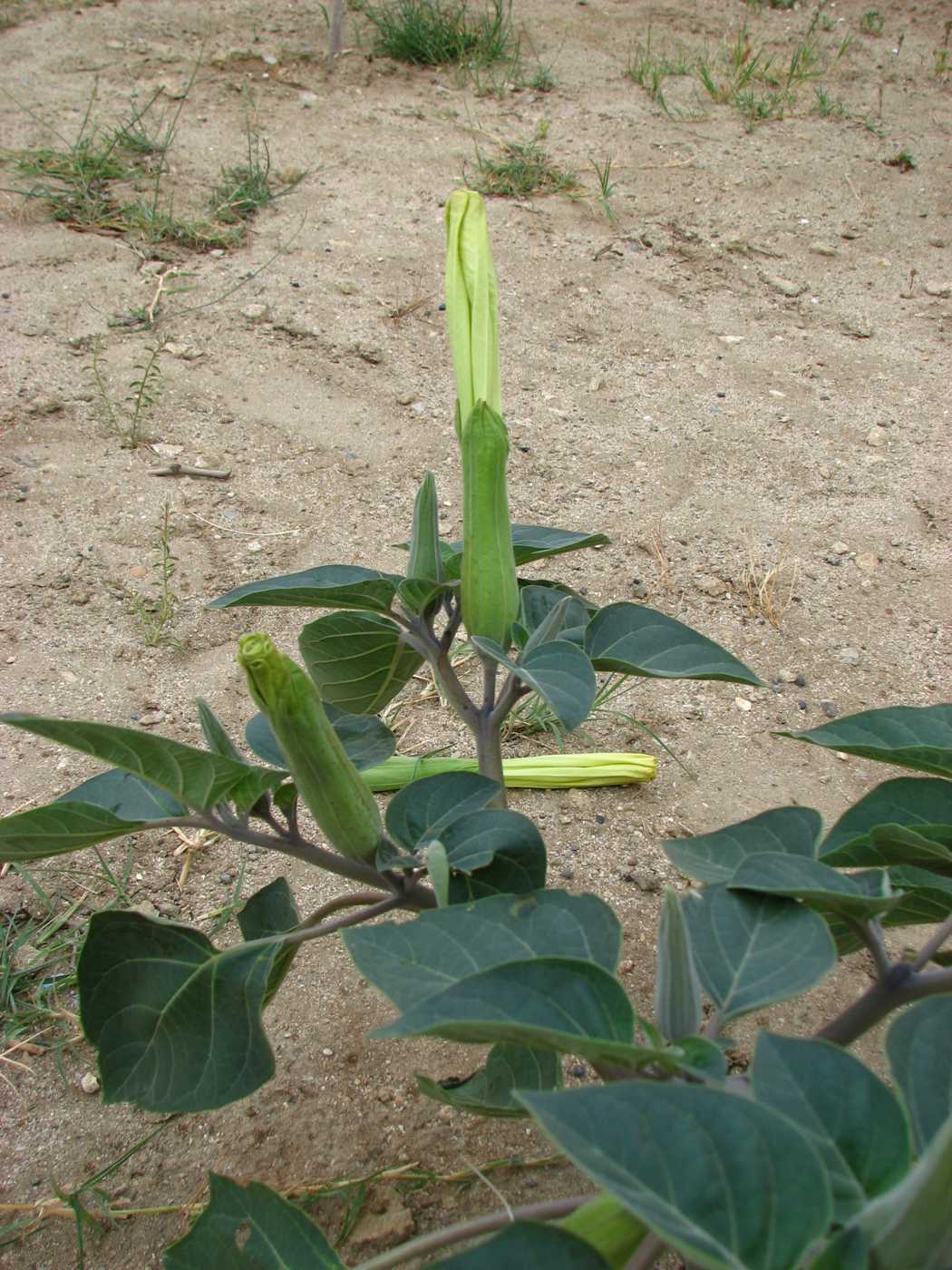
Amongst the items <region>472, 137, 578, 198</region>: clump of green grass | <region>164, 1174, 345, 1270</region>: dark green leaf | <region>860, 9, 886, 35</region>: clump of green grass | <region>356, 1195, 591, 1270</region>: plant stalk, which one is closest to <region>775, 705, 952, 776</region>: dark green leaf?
<region>356, 1195, 591, 1270</region>: plant stalk

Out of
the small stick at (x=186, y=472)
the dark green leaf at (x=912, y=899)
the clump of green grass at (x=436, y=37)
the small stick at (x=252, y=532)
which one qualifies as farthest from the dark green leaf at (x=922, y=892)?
the clump of green grass at (x=436, y=37)

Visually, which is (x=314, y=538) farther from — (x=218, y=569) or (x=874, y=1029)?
(x=874, y=1029)

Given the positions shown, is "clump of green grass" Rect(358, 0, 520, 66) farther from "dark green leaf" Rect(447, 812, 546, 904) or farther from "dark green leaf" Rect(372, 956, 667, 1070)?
"dark green leaf" Rect(372, 956, 667, 1070)

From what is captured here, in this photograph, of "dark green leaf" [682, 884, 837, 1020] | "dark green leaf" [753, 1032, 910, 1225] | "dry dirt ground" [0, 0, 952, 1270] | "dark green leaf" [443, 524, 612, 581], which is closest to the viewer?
"dark green leaf" [753, 1032, 910, 1225]

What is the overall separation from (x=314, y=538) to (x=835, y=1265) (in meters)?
1.89

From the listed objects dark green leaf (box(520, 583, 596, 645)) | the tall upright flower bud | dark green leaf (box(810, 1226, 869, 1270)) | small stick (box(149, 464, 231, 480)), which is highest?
the tall upright flower bud

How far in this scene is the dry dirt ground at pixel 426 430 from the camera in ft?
4.44

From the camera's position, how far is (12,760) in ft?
5.81

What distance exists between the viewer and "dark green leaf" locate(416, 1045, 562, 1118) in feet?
2.95

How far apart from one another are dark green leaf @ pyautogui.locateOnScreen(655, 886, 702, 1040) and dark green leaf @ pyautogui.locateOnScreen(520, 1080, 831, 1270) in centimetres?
20

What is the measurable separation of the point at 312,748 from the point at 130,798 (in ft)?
0.72

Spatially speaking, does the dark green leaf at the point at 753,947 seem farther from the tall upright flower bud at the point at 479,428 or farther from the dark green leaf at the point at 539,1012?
the tall upright flower bud at the point at 479,428

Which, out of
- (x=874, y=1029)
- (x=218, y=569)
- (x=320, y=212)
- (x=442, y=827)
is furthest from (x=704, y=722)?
(x=320, y=212)


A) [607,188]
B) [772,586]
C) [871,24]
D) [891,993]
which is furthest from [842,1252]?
[871,24]
